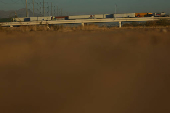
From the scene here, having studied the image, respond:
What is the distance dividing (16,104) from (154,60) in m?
1.94

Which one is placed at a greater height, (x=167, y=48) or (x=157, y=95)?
(x=167, y=48)

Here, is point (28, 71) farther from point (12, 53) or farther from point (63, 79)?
point (12, 53)

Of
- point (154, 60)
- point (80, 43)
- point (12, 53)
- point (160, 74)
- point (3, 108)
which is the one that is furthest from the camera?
point (80, 43)

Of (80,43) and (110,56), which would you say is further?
(80,43)

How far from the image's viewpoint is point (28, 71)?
2.45 m

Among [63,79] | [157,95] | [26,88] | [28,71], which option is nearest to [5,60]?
[28,71]

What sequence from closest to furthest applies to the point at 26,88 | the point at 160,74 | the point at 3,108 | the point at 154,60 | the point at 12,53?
the point at 3,108 < the point at 26,88 < the point at 160,74 < the point at 154,60 < the point at 12,53

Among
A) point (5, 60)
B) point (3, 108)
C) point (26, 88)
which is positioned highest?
point (5, 60)

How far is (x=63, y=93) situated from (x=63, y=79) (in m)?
0.26

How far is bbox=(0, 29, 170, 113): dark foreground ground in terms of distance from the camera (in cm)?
187

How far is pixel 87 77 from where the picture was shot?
227 cm

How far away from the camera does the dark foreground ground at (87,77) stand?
1874 millimetres

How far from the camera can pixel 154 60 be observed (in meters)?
2.67

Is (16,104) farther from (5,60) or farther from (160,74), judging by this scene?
(160,74)
